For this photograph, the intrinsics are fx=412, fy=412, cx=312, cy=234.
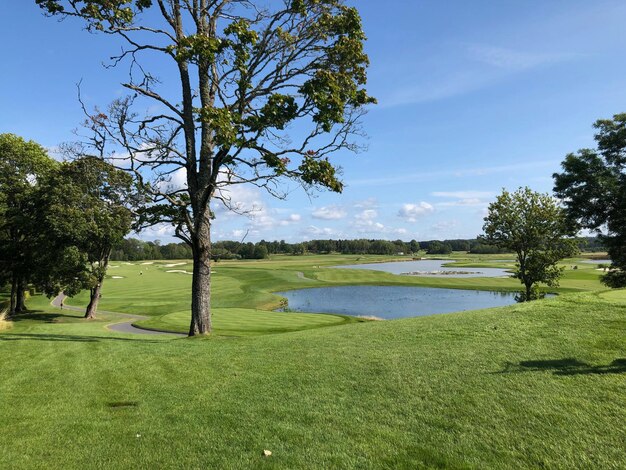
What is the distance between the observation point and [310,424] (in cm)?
552

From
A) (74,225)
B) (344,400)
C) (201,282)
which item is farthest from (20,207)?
(344,400)

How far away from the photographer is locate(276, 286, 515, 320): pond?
44.8m

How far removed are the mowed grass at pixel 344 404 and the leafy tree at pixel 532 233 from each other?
23235 millimetres

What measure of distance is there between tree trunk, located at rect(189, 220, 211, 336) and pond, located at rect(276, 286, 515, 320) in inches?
1031

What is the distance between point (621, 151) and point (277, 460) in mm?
33295

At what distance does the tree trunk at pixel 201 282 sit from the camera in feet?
51.5

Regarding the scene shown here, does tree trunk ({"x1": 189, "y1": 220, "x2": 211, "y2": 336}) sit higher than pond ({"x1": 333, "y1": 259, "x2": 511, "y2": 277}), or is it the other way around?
tree trunk ({"x1": 189, "y1": 220, "x2": 211, "y2": 336})

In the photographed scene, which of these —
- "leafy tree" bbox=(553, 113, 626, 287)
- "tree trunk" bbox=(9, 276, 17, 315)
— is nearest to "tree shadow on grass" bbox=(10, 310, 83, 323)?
"tree trunk" bbox=(9, 276, 17, 315)

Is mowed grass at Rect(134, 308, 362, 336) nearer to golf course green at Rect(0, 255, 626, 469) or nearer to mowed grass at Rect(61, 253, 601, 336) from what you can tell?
mowed grass at Rect(61, 253, 601, 336)

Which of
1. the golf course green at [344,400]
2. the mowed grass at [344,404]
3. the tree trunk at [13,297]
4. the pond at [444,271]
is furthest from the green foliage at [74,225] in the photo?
the pond at [444,271]

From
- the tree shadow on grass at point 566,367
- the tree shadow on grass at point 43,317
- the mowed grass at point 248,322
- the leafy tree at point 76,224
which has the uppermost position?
the leafy tree at point 76,224

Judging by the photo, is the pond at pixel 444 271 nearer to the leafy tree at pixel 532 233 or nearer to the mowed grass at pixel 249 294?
the mowed grass at pixel 249 294

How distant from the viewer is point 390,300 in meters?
54.0

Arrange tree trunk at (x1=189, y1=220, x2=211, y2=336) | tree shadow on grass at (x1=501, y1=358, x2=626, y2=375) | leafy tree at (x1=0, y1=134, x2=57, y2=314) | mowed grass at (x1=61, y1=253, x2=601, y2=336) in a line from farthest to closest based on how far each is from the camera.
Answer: leafy tree at (x1=0, y1=134, x2=57, y2=314) → mowed grass at (x1=61, y1=253, x2=601, y2=336) → tree trunk at (x1=189, y1=220, x2=211, y2=336) → tree shadow on grass at (x1=501, y1=358, x2=626, y2=375)
